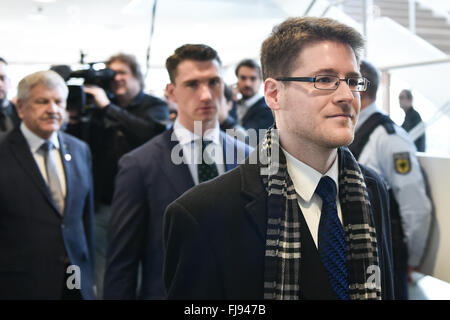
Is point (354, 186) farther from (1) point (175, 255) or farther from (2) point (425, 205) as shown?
(2) point (425, 205)

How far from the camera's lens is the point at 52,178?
141 cm

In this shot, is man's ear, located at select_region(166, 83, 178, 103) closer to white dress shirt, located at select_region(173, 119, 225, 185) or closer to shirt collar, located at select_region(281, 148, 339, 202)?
white dress shirt, located at select_region(173, 119, 225, 185)

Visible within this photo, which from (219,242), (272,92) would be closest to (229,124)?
(272,92)

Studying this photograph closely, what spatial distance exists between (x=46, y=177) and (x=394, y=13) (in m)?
1.98

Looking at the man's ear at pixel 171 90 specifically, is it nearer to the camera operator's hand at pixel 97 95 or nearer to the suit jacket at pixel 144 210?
the suit jacket at pixel 144 210

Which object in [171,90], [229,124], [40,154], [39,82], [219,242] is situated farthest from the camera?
[229,124]

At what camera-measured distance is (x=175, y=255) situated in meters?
0.67

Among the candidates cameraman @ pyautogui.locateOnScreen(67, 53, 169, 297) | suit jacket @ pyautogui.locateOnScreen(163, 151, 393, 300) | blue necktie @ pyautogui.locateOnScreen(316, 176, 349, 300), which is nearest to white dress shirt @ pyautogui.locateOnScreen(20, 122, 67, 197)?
cameraman @ pyautogui.locateOnScreen(67, 53, 169, 297)

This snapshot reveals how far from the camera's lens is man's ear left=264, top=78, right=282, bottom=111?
2.31 ft

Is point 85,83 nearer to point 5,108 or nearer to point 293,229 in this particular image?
point 5,108

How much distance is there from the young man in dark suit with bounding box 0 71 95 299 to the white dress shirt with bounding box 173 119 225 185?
45 centimetres

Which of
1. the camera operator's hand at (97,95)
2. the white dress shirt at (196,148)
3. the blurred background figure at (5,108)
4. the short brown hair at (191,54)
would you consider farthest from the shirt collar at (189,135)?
the blurred background figure at (5,108)

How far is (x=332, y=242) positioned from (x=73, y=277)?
882mm

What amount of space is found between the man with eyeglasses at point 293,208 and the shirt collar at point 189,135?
189mm
